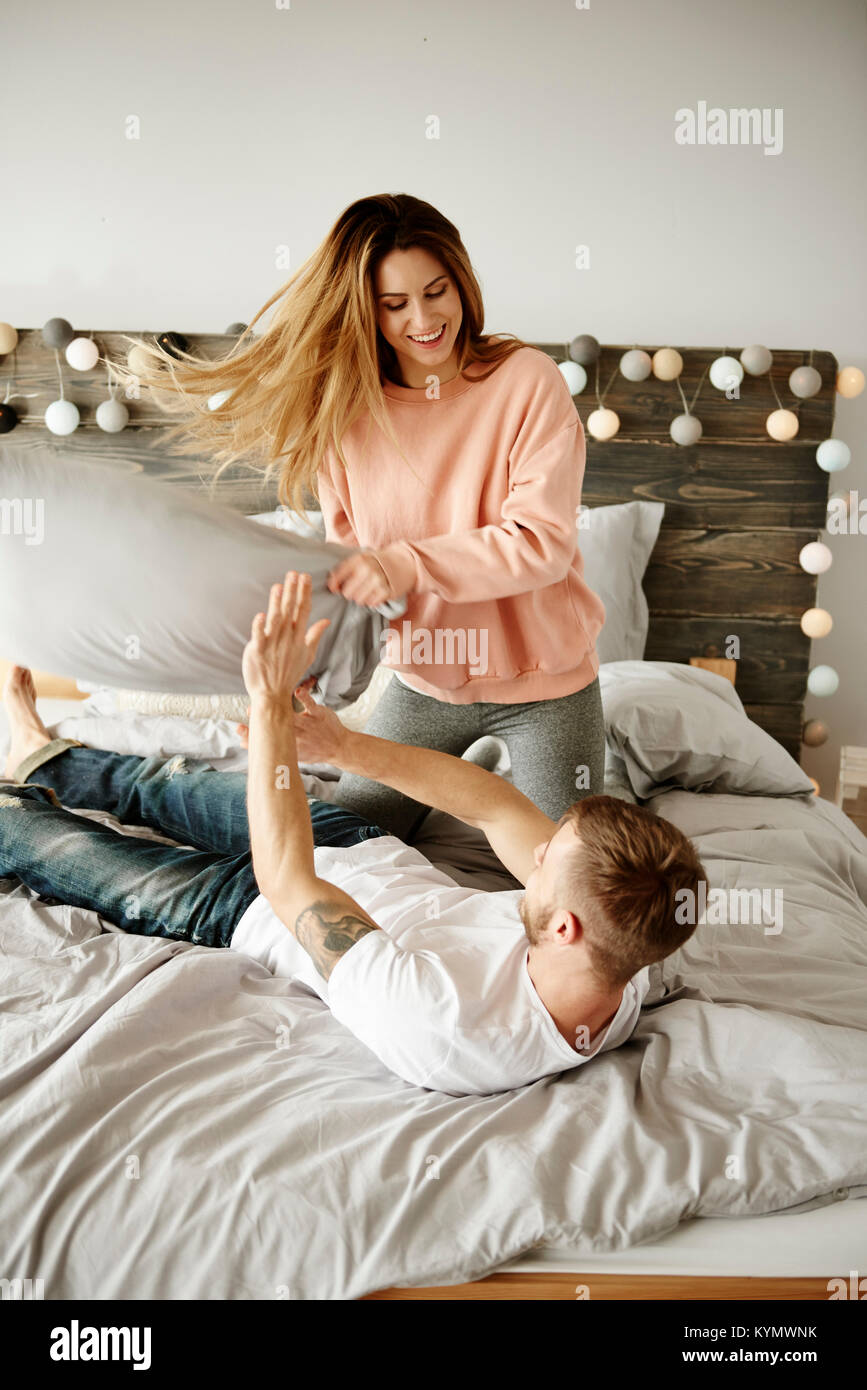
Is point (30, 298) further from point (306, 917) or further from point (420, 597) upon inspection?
point (306, 917)

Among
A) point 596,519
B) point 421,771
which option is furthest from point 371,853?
point 596,519

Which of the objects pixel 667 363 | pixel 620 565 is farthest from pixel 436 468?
pixel 667 363

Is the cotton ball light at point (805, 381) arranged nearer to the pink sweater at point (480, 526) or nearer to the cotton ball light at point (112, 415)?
the pink sweater at point (480, 526)

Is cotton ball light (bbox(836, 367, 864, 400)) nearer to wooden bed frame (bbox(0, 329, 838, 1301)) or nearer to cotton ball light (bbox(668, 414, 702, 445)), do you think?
wooden bed frame (bbox(0, 329, 838, 1301))

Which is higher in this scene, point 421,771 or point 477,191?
point 477,191

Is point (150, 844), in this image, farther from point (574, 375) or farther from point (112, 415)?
point (574, 375)

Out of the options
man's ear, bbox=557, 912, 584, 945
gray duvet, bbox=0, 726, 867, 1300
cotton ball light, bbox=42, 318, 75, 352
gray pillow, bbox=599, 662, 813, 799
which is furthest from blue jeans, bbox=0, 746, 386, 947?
cotton ball light, bbox=42, 318, 75, 352

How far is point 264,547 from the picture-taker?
4.00 feet

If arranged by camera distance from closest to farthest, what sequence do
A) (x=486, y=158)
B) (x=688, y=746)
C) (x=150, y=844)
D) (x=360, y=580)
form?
1. (x=360, y=580)
2. (x=150, y=844)
3. (x=688, y=746)
4. (x=486, y=158)

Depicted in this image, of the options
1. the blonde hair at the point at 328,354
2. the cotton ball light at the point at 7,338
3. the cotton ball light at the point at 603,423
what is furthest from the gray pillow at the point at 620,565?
the cotton ball light at the point at 7,338

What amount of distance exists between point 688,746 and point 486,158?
5.35 feet

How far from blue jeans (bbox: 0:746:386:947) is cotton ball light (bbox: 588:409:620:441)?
133 cm

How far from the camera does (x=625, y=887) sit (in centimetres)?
109

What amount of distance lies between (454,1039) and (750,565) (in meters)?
1.93
